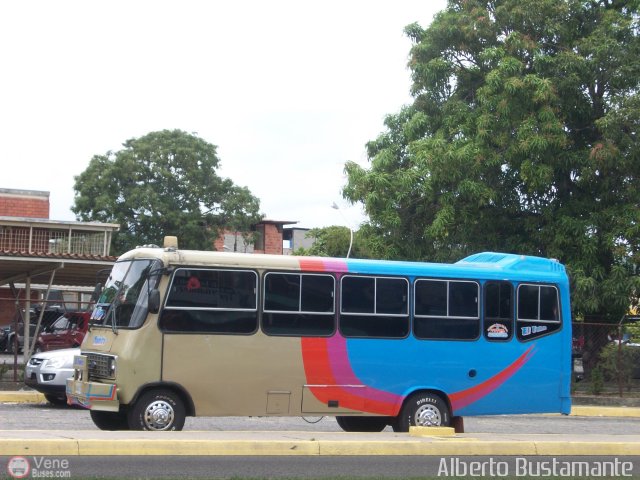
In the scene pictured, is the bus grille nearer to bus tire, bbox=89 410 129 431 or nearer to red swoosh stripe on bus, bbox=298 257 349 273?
bus tire, bbox=89 410 129 431

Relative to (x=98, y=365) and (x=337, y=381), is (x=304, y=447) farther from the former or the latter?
(x=98, y=365)

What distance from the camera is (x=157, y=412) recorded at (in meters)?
13.3

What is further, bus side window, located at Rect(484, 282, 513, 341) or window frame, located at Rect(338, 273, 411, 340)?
bus side window, located at Rect(484, 282, 513, 341)

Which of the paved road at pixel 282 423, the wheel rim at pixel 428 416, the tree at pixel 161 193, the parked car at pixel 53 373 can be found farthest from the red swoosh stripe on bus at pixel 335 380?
the tree at pixel 161 193

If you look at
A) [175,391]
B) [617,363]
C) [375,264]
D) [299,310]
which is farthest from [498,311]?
[617,363]

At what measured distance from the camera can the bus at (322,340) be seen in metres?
13.5

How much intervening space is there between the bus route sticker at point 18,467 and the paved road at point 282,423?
5.49m

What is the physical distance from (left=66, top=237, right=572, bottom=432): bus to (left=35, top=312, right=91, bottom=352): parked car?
15.6 m

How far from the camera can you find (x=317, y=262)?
1450 centimetres

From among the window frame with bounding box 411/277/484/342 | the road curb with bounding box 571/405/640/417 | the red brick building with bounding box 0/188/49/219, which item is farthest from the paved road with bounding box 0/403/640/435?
the red brick building with bounding box 0/188/49/219

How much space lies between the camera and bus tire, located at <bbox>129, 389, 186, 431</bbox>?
1318 cm

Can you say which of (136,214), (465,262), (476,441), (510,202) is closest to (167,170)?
(136,214)

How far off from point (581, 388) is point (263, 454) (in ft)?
56.5

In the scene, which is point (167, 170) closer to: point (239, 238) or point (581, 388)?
point (239, 238)
